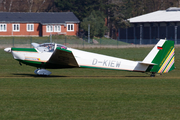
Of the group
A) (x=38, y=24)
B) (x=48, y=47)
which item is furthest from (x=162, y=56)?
(x=38, y=24)

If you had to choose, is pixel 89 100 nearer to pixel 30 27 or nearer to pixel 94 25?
pixel 94 25

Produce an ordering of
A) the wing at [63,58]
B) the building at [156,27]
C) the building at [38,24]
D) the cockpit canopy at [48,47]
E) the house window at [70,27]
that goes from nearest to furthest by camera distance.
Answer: the wing at [63,58], the cockpit canopy at [48,47], the building at [156,27], the building at [38,24], the house window at [70,27]

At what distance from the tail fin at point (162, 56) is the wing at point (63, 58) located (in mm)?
3555

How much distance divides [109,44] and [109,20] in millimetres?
27154

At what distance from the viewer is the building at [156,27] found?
205 ft

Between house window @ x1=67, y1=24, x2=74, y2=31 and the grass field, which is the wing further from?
house window @ x1=67, y1=24, x2=74, y2=31

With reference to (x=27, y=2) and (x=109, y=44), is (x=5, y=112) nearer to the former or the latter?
(x=109, y=44)

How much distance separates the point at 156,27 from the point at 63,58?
2058 inches

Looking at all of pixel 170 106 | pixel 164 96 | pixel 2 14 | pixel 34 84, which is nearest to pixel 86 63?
pixel 34 84

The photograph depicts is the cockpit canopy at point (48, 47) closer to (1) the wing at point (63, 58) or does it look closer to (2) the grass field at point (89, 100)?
(1) the wing at point (63, 58)

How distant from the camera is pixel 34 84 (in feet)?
44.9

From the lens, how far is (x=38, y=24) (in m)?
66.1

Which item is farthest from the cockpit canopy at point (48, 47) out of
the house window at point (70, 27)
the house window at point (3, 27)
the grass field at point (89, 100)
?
the house window at point (70, 27)

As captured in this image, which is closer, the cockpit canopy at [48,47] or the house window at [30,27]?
the cockpit canopy at [48,47]
